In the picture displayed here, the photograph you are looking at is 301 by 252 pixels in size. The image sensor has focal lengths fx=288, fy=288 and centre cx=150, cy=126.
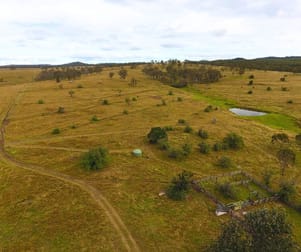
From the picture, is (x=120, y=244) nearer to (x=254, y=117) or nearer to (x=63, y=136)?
(x=63, y=136)

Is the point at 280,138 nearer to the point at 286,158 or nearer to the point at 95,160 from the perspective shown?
the point at 286,158

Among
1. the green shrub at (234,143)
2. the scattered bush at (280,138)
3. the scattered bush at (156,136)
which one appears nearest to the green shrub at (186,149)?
the scattered bush at (156,136)

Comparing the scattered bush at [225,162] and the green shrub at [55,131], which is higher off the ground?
the green shrub at [55,131]

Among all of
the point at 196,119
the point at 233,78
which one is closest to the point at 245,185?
the point at 196,119

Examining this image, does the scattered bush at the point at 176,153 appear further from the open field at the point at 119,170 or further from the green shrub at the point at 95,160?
the green shrub at the point at 95,160

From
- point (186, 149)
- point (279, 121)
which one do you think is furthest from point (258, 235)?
point (279, 121)

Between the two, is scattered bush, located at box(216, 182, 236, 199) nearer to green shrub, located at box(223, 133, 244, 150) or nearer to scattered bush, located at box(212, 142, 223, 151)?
scattered bush, located at box(212, 142, 223, 151)

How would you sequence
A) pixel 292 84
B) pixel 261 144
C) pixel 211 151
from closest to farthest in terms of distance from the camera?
pixel 211 151 < pixel 261 144 < pixel 292 84
